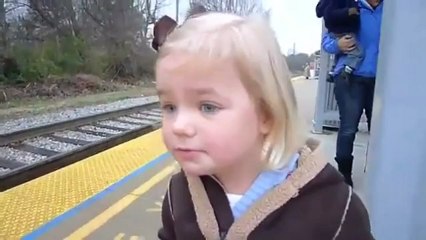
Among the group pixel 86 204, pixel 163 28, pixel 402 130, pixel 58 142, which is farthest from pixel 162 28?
pixel 58 142

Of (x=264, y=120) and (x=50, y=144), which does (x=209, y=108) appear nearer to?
(x=264, y=120)

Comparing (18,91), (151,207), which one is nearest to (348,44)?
(151,207)

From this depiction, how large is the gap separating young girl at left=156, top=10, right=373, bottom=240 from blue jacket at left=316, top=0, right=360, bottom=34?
222 cm

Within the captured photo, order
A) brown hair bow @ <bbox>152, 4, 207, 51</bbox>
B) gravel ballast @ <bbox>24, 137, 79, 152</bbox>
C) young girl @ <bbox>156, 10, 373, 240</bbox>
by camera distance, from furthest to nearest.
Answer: gravel ballast @ <bbox>24, 137, 79, 152</bbox> → brown hair bow @ <bbox>152, 4, 207, 51</bbox> → young girl @ <bbox>156, 10, 373, 240</bbox>

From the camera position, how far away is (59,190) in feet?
12.0

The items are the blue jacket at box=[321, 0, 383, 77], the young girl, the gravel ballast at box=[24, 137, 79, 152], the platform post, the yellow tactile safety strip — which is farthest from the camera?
the gravel ballast at box=[24, 137, 79, 152]

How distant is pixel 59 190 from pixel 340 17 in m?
2.44

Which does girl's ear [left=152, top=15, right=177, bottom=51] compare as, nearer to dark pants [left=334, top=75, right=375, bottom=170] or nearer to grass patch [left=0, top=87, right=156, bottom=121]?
dark pants [left=334, top=75, right=375, bottom=170]

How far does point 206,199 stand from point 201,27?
1.40 feet

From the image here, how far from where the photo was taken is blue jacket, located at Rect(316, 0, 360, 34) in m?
3.28

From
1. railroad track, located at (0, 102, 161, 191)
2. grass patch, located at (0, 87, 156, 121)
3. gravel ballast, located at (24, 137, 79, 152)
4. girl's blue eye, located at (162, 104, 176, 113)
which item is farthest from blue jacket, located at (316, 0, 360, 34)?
grass patch, located at (0, 87, 156, 121)

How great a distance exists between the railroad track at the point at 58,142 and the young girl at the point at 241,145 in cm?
378

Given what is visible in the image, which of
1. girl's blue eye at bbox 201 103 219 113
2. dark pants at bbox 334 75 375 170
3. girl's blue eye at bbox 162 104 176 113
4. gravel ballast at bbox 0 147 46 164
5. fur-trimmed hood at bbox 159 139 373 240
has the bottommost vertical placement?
gravel ballast at bbox 0 147 46 164

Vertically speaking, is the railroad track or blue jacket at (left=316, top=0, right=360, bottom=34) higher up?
blue jacket at (left=316, top=0, right=360, bottom=34)
